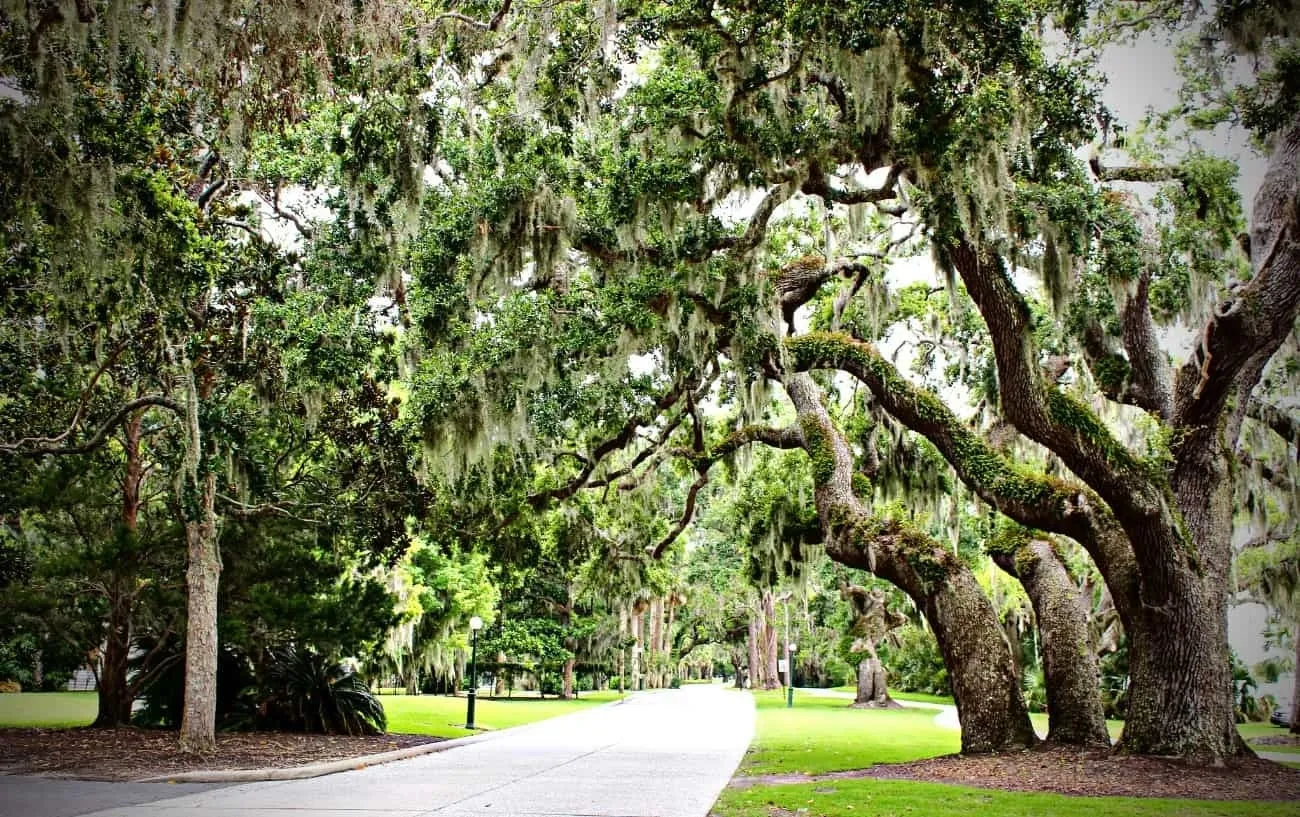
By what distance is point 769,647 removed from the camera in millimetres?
48281

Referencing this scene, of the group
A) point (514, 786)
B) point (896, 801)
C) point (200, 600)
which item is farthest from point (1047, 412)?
point (200, 600)

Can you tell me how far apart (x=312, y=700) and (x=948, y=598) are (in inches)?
423

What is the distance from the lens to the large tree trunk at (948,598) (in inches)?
453

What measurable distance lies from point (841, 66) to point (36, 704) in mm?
25641

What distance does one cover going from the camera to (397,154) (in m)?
9.69

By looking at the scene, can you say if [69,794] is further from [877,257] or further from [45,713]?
[45,713]

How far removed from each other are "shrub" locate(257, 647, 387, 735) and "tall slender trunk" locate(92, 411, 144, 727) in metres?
→ 2.11

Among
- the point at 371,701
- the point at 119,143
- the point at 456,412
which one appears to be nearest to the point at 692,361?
the point at 456,412

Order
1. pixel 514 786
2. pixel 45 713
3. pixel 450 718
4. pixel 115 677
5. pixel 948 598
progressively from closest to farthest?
pixel 514 786 → pixel 948 598 → pixel 115 677 → pixel 45 713 → pixel 450 718

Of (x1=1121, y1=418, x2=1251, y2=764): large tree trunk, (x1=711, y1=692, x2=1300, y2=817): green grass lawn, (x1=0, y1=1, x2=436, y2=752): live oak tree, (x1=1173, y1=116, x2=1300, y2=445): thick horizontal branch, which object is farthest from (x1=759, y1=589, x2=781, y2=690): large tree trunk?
(x1=1173, y1=116, x2=1300, y2=445): thick horizontal branch

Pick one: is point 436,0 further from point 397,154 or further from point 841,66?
point 841,66

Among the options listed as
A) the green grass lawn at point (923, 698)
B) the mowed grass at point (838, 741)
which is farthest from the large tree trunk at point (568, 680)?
the green grass lawn at point (923, 698)

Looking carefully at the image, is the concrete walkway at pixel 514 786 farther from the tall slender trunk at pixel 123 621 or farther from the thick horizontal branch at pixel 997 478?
the tall slender trunk at pixel 123 621

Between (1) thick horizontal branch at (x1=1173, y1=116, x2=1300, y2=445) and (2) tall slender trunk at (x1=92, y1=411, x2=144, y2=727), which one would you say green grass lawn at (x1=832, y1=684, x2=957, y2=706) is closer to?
(1) thick horizontal branch at (x1=1173, y1=116, x2=1300, y2=445)
